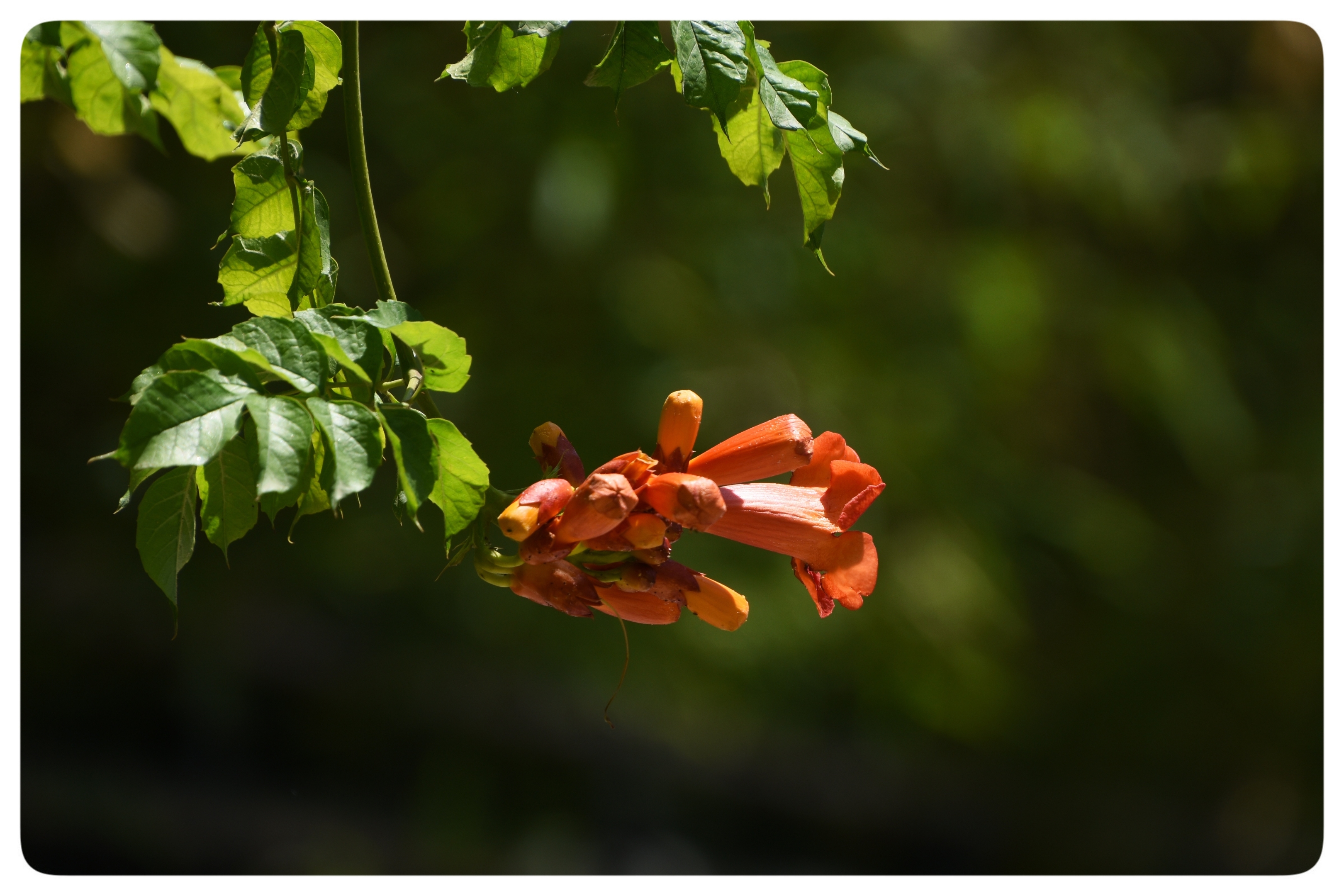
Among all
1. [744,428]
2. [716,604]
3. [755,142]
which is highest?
[755,142]

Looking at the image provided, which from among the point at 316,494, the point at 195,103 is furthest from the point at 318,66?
the point at 316,494

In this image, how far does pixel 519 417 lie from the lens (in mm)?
3418

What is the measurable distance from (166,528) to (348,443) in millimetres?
244

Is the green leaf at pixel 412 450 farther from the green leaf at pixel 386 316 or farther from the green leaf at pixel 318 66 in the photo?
the green leaf at pixel 318 66

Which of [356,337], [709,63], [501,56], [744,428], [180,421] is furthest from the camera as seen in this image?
[744,428]

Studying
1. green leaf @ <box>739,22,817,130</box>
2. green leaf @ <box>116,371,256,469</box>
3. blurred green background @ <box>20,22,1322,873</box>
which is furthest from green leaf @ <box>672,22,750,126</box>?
blurred green background @ <box>20,22,1322,873</box>

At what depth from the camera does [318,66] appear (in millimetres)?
1001

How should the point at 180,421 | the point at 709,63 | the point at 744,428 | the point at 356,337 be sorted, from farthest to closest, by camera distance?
the point at 744,428, the point at 709,63, the point at 356,337, the point at 180,421

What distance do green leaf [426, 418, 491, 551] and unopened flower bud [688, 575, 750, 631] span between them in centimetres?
22

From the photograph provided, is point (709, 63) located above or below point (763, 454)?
above

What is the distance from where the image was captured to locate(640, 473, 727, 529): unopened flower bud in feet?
2.71

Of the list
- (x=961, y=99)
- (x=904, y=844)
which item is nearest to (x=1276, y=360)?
(x=961, y=99)

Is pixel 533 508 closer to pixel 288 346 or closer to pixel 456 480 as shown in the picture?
pixel 456 480

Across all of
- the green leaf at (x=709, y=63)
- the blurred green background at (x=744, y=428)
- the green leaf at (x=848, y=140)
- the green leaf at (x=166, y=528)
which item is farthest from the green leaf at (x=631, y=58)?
the blurred green background at (x=744, y=428)
